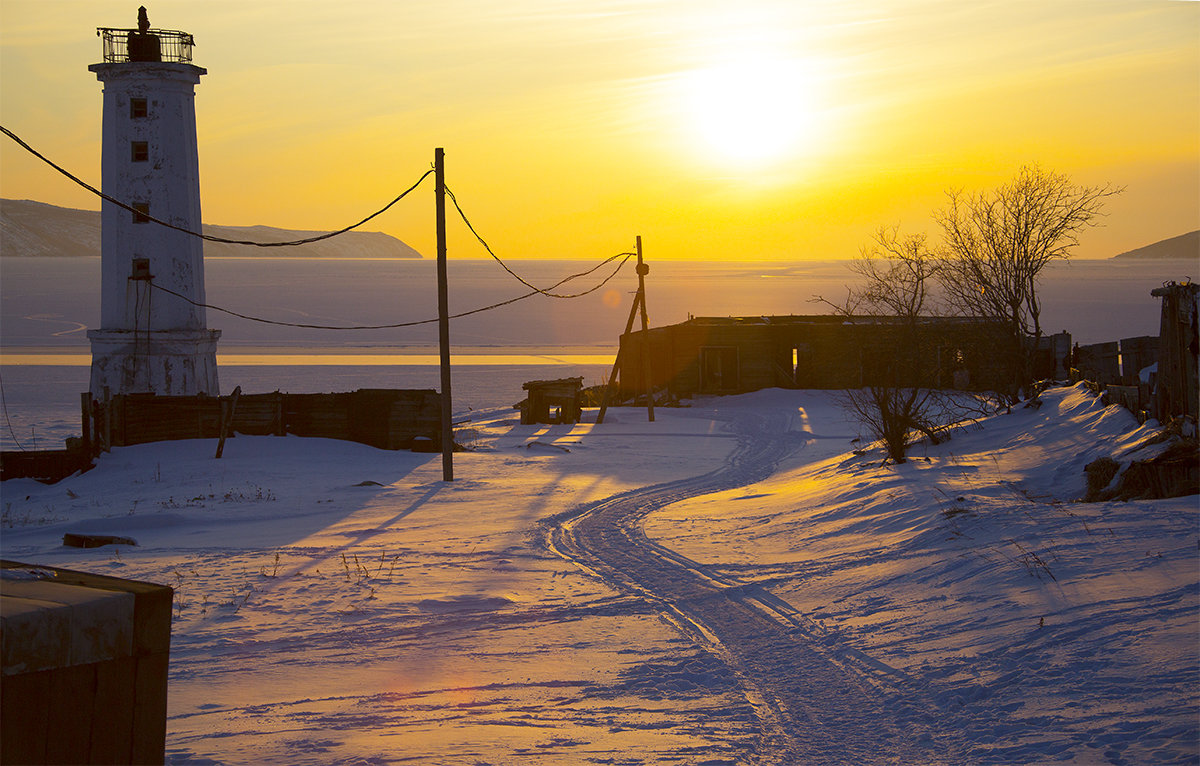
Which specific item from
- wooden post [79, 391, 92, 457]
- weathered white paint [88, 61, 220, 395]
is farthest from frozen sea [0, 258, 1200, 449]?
wooden post [79, 391, 92, 457]

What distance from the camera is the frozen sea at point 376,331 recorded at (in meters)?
43.4

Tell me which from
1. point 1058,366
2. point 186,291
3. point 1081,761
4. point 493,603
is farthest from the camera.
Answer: point 1058,366

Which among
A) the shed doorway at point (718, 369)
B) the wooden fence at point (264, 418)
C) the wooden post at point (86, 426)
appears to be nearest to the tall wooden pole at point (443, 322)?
the wooden fence at point (264, 418)

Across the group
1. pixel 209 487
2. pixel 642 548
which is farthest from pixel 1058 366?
pixel 209 487

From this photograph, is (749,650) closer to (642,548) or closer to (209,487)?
(642,548)

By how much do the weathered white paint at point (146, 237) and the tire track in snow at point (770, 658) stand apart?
57.3ft

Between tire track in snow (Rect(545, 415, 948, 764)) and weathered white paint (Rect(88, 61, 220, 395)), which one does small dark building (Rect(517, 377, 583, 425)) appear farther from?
tire track in snow (Rect(545, 415, 948, 764))

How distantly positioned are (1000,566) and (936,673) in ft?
7.46

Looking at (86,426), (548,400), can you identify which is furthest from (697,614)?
(548,400)

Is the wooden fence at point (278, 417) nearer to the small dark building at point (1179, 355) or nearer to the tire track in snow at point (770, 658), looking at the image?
the tire track in snow at point (770, 658)

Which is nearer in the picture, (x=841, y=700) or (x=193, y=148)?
(x=841, y=700)

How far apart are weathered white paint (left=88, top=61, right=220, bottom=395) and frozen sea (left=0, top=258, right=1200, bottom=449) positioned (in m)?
3.00

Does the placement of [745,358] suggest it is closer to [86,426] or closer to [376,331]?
[86,426]

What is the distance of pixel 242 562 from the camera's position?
1157cm
